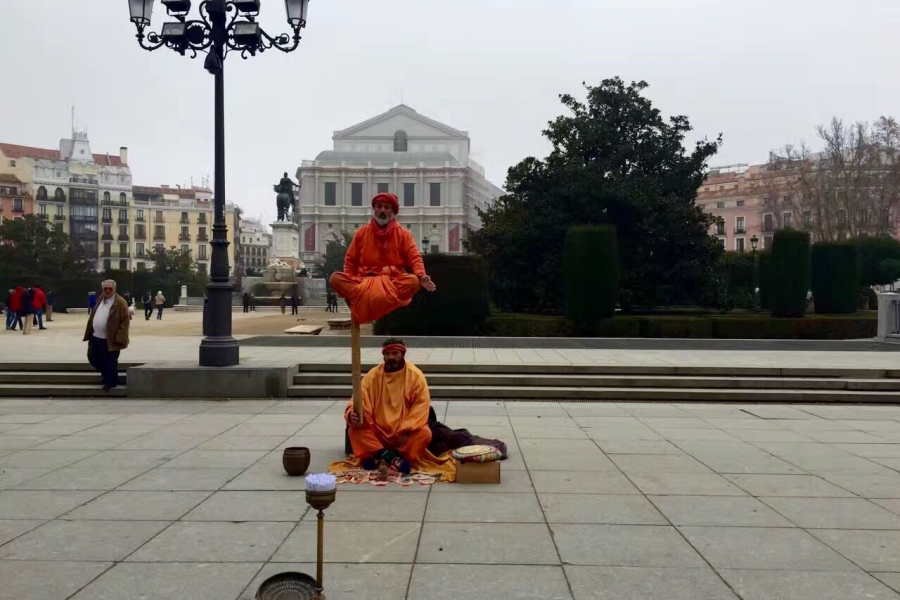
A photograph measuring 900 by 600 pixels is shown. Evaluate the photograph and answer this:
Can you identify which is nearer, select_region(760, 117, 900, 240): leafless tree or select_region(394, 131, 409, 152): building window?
select_region(760, 117, 900, 240): leafless tree

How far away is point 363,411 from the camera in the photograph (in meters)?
6.03

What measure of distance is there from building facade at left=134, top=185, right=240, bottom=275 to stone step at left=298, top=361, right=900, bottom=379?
298 feet

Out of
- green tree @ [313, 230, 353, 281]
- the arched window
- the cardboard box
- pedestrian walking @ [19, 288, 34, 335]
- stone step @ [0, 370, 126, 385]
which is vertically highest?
the arched window

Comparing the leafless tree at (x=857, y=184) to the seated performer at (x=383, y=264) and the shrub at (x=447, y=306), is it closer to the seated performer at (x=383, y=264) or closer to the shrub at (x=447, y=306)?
the shrub at (x=447, y=306)

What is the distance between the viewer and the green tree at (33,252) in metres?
52.8

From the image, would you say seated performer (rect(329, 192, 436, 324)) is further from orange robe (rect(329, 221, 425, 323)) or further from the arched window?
the arched window

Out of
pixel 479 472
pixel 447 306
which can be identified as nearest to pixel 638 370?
pixel 479 472

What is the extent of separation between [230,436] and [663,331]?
1594 centimetres

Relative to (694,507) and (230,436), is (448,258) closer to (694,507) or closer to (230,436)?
(230,436)

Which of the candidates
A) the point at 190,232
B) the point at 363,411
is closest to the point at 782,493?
the point at 363,411

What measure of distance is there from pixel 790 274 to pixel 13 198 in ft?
291

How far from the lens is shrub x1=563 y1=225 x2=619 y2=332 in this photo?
837 inches

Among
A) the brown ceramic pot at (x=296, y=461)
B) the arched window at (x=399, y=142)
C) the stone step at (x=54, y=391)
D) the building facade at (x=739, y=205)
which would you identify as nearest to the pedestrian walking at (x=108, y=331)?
the stone step at (x=54, y=391)

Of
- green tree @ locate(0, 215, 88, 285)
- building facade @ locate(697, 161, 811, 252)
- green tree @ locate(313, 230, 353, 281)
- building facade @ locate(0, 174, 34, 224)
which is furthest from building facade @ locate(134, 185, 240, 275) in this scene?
building facade @ locate(697, 161, 811, 252)
